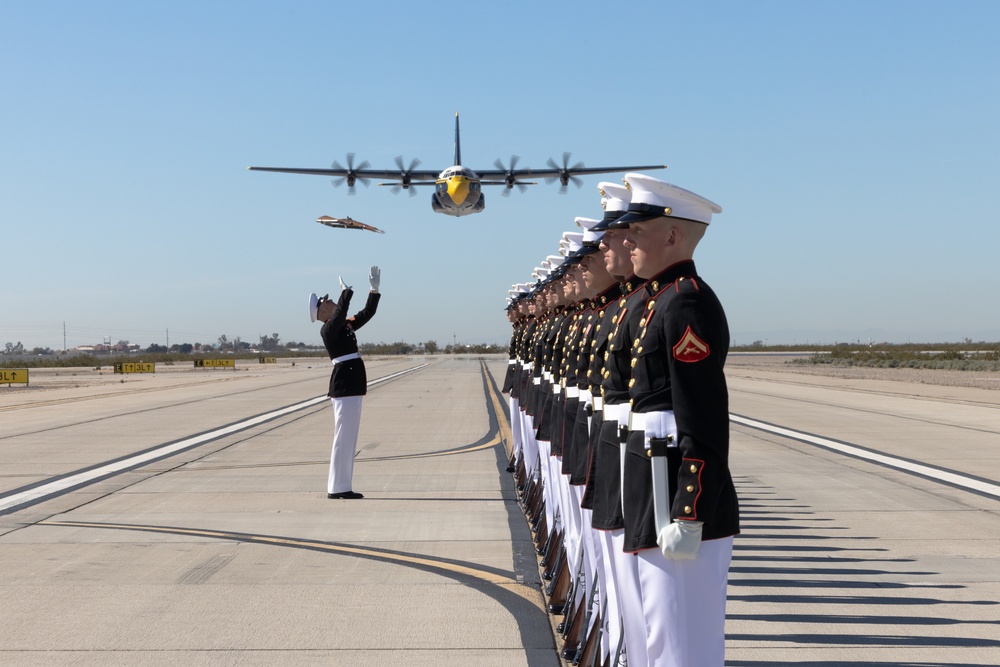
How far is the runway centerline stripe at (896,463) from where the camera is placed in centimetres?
1025

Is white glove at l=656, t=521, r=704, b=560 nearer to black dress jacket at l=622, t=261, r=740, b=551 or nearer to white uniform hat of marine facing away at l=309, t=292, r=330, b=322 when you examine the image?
black dress jacket at l=622, t=261, r=740, b=551

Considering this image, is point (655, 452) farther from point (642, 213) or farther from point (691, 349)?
point (642, 213)

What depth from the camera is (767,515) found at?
8703 millimetres

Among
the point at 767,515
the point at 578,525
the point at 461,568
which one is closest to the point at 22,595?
the point at 461,568

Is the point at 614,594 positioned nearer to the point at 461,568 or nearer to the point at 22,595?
the point at 461,568

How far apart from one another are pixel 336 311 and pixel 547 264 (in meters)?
2.41

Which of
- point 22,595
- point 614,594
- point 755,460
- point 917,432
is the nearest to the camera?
point 614,594

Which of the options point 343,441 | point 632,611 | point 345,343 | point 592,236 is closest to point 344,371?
point 345,343

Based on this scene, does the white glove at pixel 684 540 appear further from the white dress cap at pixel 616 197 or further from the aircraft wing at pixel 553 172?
the aircraft wing at pixel 553 172

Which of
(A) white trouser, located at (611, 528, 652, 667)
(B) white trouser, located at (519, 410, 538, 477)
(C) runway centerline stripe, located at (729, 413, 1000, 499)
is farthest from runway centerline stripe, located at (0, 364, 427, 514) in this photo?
(C) runway centerline stripe, located at (729, 413, 1000, 499)

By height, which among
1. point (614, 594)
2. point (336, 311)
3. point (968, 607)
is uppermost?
point (336, 311)

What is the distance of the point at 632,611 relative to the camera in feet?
11.9

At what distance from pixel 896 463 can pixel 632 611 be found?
9801mm

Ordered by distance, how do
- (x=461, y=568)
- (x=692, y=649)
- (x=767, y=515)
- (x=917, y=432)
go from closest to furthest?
1. (x=692, y=649)
2. (x=461, y=568)
3. (x=767, y=515)
4. (x=917, y=432)
